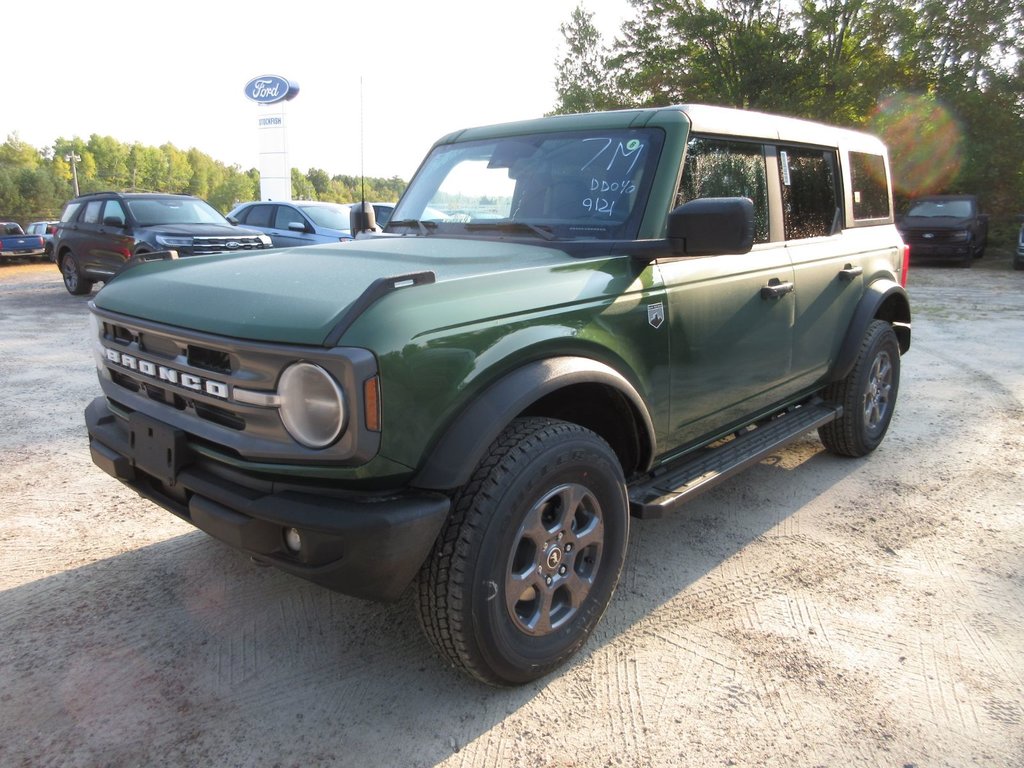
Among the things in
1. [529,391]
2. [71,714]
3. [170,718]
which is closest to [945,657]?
[529,391]

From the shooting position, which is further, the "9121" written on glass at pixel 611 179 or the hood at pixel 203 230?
the hood at pixel 203 230

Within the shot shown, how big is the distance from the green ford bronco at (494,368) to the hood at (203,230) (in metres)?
8.33

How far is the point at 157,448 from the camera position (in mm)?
2389

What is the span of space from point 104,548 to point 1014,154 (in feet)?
80.9

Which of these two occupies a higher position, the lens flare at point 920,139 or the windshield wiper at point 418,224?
the lens flare at point 920,139

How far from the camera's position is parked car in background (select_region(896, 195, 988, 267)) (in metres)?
17.5

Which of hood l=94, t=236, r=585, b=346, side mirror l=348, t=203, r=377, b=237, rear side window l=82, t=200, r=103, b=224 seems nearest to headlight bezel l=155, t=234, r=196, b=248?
rear side window l=82, t=200, r=103, b=224

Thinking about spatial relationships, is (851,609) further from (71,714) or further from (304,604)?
(71,714)

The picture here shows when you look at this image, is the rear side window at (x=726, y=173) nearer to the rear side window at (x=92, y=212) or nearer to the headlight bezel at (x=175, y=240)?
the headlight bezel at (x=175, y=240)

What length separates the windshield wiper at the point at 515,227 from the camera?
9.81 ft

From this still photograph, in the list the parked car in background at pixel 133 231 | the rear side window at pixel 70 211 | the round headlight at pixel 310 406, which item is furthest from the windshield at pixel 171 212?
the round headlight at pixel 310 406

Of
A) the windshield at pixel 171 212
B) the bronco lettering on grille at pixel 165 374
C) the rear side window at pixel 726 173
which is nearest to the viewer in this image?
the bronco lettering on grille at pixel 165 374

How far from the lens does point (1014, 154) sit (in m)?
20.8

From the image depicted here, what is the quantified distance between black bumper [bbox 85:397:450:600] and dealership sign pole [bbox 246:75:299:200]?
28.0 metres
